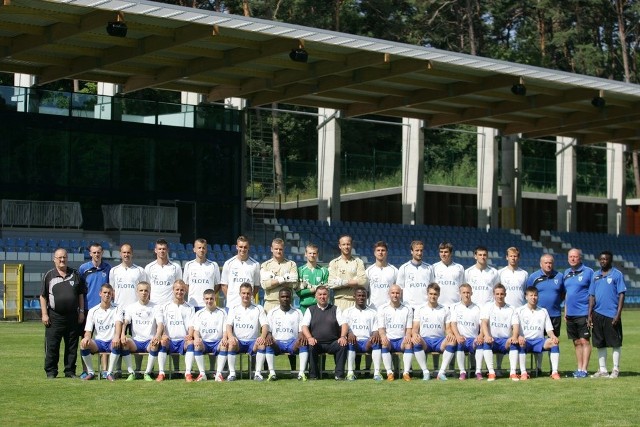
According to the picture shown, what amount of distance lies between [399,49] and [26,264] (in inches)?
407

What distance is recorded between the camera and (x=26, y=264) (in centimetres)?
2952

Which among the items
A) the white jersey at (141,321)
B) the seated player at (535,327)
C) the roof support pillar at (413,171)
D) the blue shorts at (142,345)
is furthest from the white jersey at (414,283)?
the roof support pillar at (413,171)

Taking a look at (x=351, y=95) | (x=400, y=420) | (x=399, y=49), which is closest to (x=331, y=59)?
(x=399, y=49)

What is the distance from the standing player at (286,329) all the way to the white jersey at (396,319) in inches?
42.2

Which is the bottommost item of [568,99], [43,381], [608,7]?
[43,381]

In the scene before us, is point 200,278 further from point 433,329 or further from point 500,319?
point 500,319

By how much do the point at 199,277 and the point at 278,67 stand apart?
54.8ft

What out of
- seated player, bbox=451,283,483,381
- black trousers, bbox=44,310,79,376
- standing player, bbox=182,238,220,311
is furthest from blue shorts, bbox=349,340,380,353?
black trousers, bbox=44,310,79,376

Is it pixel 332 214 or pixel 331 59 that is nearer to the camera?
pixel 331 59

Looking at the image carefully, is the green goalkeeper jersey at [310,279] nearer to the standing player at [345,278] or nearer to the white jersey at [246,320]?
the standing player at [345,278]

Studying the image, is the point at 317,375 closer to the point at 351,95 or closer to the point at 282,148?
the point at 351,95

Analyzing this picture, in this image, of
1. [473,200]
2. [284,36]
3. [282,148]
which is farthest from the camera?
[282,148]

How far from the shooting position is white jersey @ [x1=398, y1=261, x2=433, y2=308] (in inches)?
630

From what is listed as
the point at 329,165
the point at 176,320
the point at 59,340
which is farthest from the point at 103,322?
the point at 329,165
